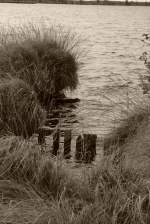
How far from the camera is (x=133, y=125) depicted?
9461 millimetres

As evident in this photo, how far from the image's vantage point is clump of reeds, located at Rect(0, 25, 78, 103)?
12539 millimetres

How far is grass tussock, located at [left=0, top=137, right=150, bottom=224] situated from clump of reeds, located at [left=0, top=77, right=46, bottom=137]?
2264 millimetres

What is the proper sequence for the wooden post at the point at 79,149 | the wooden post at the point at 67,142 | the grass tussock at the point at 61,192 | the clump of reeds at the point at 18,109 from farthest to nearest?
the clump of reeds at the point at 18,109
the wooden post at the point at 67,142
the wooden post at the point at 79,149
the grass tussock at the point at 61,192

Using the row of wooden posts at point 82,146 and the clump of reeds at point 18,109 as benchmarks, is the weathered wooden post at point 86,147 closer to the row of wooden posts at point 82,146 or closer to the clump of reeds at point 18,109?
the row of wooden posts at point 82,146

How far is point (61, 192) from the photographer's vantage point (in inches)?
249

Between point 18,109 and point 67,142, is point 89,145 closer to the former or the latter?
point 67,142

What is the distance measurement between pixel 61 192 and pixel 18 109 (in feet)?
13.3

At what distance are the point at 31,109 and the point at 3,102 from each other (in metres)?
0.68

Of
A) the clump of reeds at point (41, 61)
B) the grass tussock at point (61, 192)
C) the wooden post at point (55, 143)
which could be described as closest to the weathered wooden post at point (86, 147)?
the wooden post at point (55, 143)

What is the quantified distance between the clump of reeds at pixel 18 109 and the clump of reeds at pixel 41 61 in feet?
4.11

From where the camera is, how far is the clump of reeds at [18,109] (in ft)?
32.0

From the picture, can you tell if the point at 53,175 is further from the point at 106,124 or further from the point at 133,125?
the point at 106,124

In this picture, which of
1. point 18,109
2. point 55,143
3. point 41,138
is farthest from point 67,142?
point 18,109

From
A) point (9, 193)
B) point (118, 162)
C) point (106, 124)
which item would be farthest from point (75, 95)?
point (9, 193)
